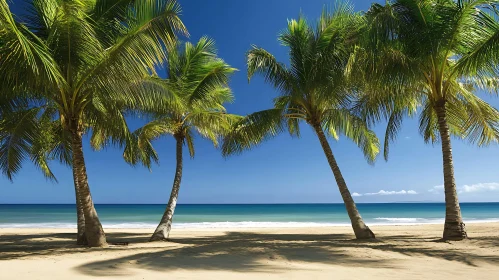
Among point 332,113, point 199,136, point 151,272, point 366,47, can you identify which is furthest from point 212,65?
point 151,272

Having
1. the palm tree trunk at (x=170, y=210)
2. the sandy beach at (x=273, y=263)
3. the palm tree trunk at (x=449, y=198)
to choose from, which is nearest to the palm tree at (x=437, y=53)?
the palm tree trunk at (x=449, y=198)

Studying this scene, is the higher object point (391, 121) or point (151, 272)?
point (391, 121)

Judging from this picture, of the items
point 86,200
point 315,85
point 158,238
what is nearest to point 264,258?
point 86,200

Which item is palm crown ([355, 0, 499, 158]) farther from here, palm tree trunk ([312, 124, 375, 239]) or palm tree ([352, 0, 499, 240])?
palm tree trunk ([312, 124, 375, 239])

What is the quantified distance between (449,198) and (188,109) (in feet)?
28.7

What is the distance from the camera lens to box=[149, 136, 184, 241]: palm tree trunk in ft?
43.1

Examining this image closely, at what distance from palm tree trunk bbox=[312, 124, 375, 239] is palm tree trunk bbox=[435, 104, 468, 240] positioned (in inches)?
84.6

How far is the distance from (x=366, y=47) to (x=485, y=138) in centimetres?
555

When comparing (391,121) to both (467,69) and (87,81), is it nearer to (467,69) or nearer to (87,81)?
(467,69)

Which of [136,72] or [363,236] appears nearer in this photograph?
[136,72]

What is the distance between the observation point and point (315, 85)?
11375mm

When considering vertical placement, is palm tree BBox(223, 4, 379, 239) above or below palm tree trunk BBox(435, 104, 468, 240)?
above

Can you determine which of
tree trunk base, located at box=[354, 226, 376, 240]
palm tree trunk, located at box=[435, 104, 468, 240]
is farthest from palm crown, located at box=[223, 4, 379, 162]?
tree trunk base, located at box=[354, 226, 376, 240]

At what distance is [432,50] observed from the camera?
9844 millimetres
